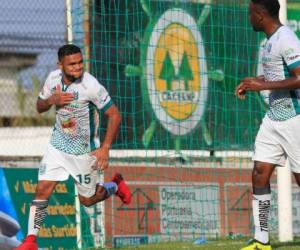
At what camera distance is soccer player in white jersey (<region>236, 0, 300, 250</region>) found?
9812 millimetres

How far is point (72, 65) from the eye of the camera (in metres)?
10.7

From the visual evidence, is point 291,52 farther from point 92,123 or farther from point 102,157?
point 92,123

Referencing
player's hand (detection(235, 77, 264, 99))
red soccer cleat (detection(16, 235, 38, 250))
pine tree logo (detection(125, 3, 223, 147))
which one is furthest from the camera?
pine tree logo (detection(125, 3, 223, 147))

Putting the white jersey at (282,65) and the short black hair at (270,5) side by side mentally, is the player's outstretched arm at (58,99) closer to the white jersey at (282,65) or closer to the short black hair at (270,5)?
the white jersey at (282,65)

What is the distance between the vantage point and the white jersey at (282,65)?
9.77 m

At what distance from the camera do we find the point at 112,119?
427 inches

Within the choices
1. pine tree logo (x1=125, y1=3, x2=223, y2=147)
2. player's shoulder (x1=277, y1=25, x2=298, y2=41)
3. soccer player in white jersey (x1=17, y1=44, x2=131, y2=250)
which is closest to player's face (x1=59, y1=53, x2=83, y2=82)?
soccer player in white jersey (x1=17, y1=44, x2=131, y2=250)

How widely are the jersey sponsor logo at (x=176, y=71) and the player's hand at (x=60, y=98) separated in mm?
3434

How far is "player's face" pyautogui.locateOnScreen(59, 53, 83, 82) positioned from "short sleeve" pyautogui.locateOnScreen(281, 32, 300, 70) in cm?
200

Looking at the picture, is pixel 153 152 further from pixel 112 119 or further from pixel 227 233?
pixel 112 119

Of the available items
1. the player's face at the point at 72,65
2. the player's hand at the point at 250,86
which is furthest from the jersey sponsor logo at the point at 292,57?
the player's face at the point at 72,65

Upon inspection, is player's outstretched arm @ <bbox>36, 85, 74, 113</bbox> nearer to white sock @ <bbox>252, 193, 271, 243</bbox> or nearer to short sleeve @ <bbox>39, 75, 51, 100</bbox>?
short sleeve @ <bbox>39, 75, 51, 100</bbox>

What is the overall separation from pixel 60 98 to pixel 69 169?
2.52ft

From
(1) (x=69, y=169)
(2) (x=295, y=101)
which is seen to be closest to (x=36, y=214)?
(1) (x=69, y=169)
